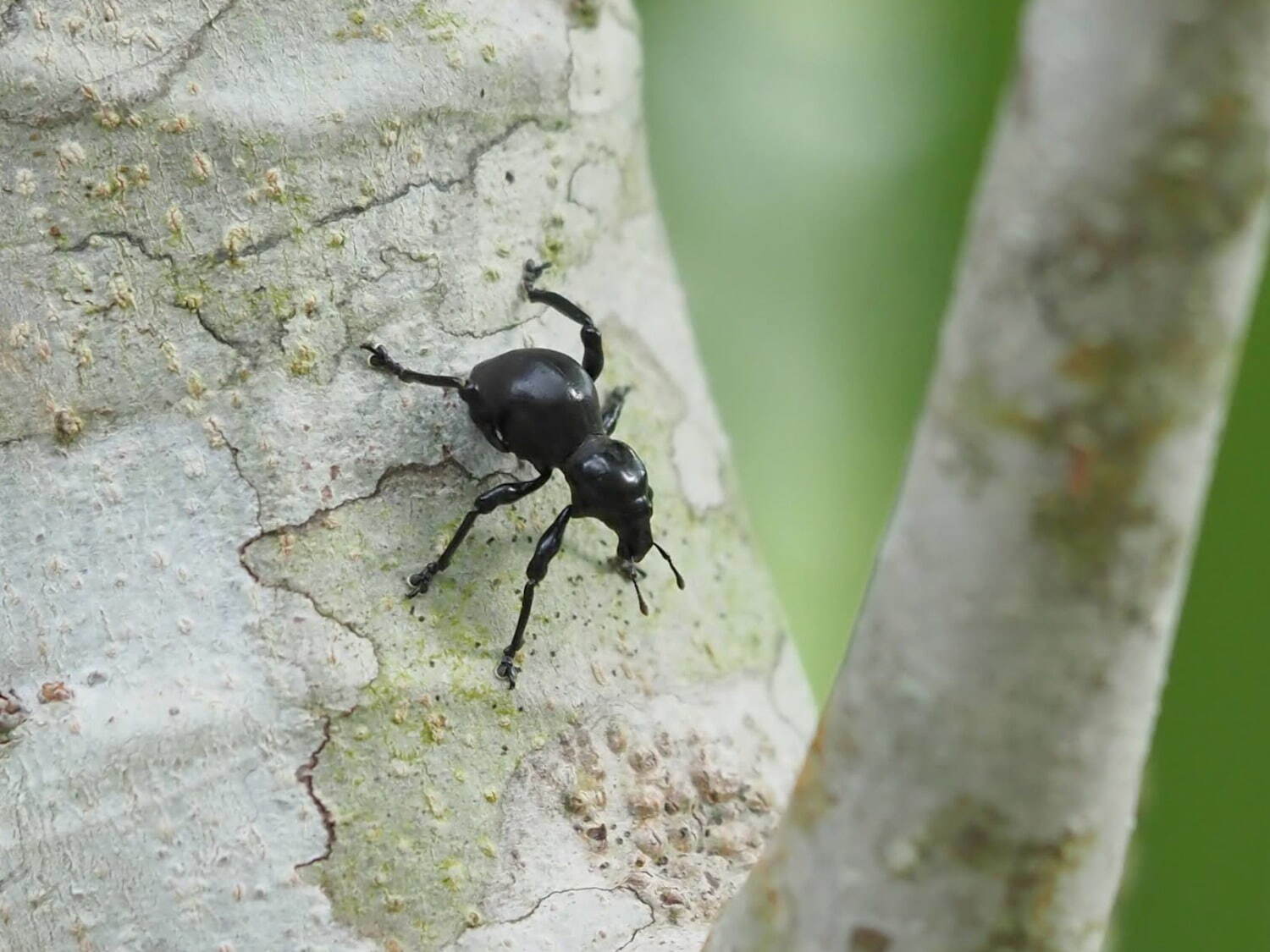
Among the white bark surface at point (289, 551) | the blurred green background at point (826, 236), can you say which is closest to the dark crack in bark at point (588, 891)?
the white bark surface at point (289, 551)

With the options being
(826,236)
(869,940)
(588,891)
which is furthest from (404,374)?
(826,236)

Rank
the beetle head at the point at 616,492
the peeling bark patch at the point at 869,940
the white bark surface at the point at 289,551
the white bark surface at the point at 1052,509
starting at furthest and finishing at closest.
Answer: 1. the beetle head at the point at 616,492
2. the white bark surface at the point at 289,551
3. the peeling bark patch at the point at 869,940
4. the white bark surface at the point at 1052,509

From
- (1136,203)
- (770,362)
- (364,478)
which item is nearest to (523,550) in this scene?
(364,478)

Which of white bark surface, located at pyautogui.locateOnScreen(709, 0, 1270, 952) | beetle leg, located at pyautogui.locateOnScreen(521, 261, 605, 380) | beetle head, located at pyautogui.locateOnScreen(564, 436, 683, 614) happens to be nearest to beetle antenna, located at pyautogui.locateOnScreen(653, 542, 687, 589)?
beetle head, located at pyautogui.locateOnScreen(564, 436, 683, 614)

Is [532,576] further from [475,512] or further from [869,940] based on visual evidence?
[869,940]

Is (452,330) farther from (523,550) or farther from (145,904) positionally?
(145,904)

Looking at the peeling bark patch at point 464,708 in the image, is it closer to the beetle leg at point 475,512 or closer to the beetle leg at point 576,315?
the beetle leg at point 475,512
